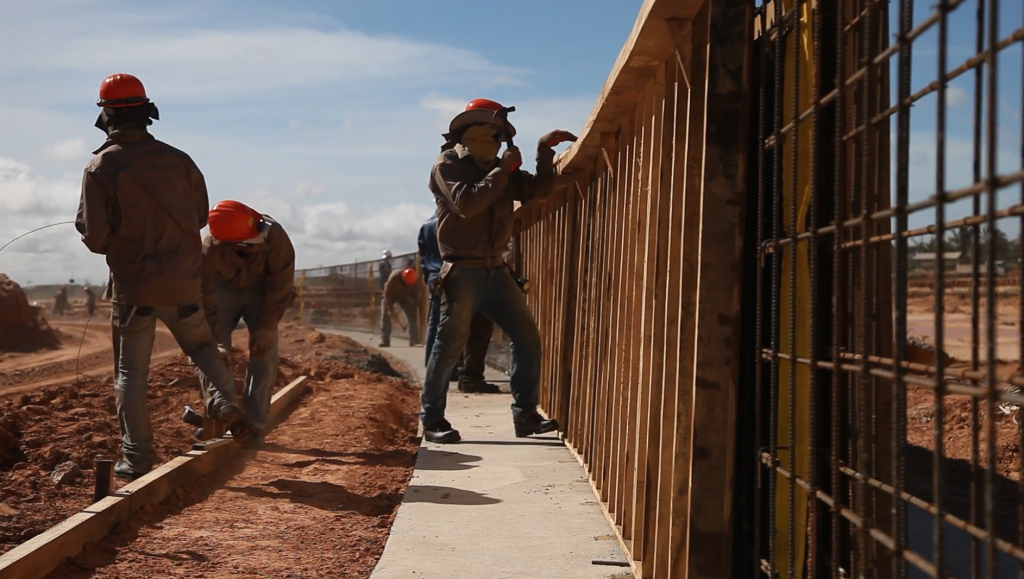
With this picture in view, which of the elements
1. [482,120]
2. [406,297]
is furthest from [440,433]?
[406,297]

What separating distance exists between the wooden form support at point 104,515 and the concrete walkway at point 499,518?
1.20m

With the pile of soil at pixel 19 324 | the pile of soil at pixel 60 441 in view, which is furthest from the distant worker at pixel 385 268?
the pile of soil at pixel 60 441

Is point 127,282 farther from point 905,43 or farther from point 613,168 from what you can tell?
point 905,43

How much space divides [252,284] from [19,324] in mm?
17660

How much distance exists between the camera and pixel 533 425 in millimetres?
7031

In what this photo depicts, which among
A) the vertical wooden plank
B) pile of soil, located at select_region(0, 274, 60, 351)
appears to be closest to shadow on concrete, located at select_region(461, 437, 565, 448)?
the vertical wooden plank

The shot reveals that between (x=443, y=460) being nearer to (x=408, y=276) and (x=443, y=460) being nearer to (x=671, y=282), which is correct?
(x=671, y=282)

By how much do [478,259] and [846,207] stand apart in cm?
419

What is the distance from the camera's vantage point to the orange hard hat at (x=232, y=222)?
7.26m

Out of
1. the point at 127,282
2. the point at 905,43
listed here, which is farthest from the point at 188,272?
the point at 905,43

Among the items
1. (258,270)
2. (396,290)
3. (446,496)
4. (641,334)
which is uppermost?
(396,290)

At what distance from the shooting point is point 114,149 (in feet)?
19.3

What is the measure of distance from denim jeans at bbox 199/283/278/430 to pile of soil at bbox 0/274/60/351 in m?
16.1

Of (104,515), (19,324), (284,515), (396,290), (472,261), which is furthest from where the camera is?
(19,324)
